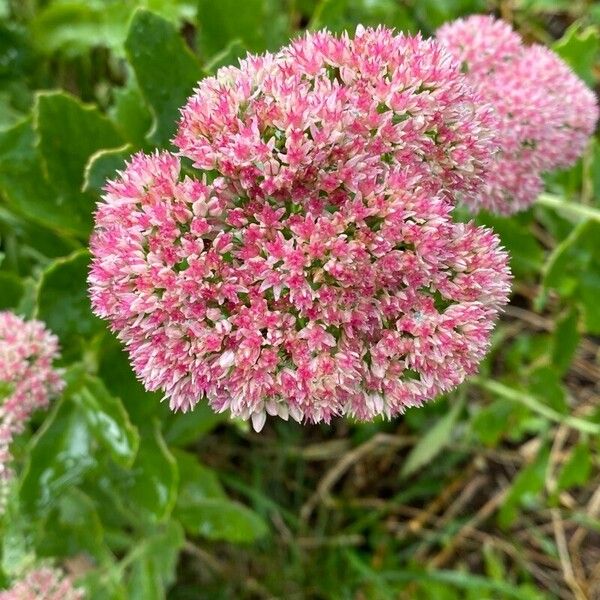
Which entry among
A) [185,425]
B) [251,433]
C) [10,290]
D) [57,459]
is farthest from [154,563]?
[10,290]

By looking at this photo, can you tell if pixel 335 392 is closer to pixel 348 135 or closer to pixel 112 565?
pixel 348 135

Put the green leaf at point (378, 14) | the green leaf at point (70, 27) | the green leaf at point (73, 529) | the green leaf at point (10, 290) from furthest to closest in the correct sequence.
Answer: the green leaf at point (70, 27), the green leaf at point (378, 14), the green leaf at point (73, 529), the green leaf at point (10, 290)

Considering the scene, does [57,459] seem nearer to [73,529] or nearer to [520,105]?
[73,529]

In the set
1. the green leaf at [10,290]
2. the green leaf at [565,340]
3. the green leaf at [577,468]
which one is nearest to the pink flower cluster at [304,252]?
the green leaf at [10,290]

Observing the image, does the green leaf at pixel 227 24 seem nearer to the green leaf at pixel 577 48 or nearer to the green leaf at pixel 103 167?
the green leaf at pixel 103 167

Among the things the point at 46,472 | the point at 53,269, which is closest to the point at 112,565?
the point at 46,472

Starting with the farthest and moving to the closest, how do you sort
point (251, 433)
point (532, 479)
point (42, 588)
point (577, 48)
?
point (251, 433) → point (532, 479) → point (577, 48) → point (42, 588)

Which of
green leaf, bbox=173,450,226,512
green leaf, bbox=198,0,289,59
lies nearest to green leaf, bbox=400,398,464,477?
green leaf, bbox=173,450,226,512
